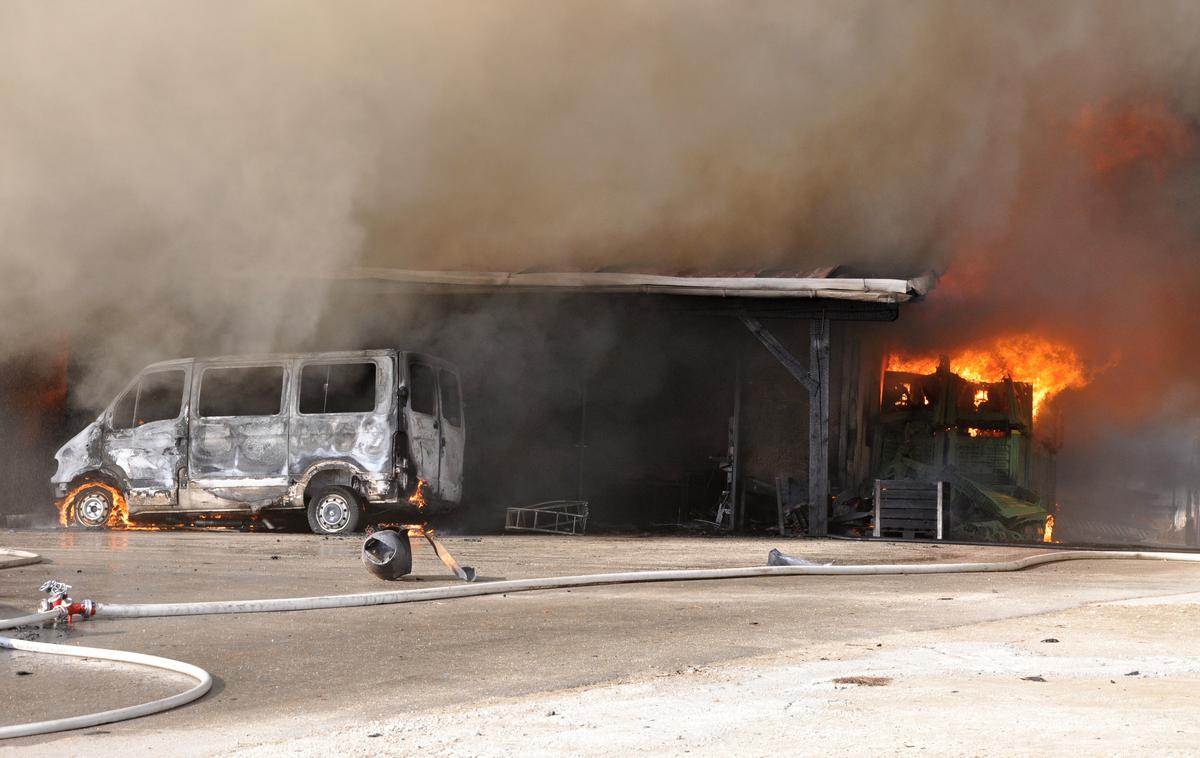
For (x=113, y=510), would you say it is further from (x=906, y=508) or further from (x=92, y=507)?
(x=906, y=508)

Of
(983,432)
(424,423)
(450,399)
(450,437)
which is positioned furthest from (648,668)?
(983,432)

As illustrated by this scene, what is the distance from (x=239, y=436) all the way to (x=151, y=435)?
0.90 meters

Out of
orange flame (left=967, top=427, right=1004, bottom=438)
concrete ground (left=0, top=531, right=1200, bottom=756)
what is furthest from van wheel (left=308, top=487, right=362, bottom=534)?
orange flame (left=967, top=427, right=1004, bottom=438)

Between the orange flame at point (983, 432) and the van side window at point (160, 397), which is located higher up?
the orange flame at point (983, 432)

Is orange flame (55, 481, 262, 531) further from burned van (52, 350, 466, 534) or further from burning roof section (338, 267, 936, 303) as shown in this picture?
burning roof section (338, 267, 936, 303)

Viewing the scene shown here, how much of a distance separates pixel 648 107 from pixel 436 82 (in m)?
2.55

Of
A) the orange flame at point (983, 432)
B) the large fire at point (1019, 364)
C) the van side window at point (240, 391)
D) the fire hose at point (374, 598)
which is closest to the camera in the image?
the fire hose at point (374, 598)

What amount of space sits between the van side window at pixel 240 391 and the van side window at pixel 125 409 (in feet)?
2.37

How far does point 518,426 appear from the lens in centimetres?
1652

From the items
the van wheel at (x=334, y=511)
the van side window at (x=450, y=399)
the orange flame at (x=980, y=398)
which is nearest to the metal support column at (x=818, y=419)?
the van side window at (x=450, y=399)

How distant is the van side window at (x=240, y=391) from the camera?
1277 cm

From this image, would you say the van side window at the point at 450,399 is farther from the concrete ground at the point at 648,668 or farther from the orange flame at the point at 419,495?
the concrete ground at the point at 648,668

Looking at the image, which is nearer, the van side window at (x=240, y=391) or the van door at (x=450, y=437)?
the van side window at (x=240, y=391)

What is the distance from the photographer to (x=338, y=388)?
12.6 meters
